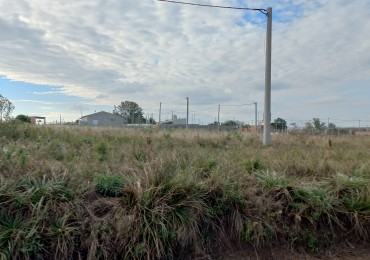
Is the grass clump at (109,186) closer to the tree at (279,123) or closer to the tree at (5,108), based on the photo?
the tree at (5,108)

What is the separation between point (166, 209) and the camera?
409cm

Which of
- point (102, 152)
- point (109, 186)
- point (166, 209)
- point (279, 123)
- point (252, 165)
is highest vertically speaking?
point (279, 123)

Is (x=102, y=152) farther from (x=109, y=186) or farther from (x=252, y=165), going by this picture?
(x=252, y=165)

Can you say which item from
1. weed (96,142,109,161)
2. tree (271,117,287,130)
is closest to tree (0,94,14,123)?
weed (96,142,109,161)

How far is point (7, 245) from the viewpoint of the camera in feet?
11.2

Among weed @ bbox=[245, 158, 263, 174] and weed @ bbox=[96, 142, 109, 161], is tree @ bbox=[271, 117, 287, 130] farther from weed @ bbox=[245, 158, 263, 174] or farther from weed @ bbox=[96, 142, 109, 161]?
weed @ bbox=[96, 142, 109, 161]

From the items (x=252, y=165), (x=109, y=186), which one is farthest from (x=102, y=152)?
(x=252, y=165)

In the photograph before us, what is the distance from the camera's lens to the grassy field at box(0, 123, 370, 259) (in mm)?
3709

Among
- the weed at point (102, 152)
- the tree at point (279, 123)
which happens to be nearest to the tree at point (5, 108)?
the weed at point (102, 152)

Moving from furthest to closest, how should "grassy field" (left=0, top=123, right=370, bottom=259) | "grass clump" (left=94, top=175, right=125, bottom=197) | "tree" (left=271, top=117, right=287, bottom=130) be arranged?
"tree" (left=271, top=117, right=287, bottom=130)
"grass clump" (left=94, top=175, right=125, bottom=197)
"grassy field" (left=0, top=123, right=370, bottom=259)

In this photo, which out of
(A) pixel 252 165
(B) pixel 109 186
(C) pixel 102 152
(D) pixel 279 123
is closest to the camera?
(B) pixel 109 186

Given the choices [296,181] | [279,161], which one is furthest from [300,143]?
[296,181]

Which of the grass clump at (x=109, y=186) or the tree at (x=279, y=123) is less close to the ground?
the tree at (x=279, y=123)

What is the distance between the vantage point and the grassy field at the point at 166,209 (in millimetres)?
3709
